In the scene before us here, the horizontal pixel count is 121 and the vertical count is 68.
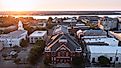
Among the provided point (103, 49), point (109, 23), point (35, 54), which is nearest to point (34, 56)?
point (35, 54)

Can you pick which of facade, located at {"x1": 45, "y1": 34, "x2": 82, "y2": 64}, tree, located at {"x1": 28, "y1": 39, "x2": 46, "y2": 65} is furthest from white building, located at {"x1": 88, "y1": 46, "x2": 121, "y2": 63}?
tree, located at {"x1": 28, "y1": 39, "x2": 46, "y2": 65}

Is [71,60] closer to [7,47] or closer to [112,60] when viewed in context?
[112,60]

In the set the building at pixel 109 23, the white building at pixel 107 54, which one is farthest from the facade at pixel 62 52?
the building at pixel 109 23

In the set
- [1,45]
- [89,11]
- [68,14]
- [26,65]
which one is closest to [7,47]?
[1,45]

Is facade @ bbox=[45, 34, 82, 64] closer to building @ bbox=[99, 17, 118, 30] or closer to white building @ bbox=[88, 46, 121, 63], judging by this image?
white building @ bbox=[88, 46, 121, 63]

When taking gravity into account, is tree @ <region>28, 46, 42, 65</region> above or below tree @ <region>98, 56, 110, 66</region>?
above

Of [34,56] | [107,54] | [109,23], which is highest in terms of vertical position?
[34,56]

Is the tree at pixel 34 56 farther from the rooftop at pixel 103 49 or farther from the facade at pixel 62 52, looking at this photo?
the rooftop at pixel 103 49

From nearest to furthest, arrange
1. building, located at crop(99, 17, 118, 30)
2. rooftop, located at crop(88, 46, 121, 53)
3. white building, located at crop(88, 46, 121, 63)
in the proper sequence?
white building, located at crop(88, 46, 121, 63), rooftop, located at crop(88, 46, 121, 53), building, located at crop(99, 17, 118, 30)

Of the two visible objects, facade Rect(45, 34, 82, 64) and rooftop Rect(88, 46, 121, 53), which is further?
rooftop Rect(88, 46, 121, 53)

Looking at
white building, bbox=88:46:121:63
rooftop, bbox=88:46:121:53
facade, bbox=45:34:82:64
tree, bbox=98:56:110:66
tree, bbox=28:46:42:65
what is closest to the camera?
tree, bbox=28:46:42:65

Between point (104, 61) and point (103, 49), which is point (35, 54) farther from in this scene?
point (103, 49)
